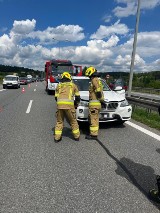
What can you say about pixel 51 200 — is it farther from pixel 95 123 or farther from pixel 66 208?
pixel 95 123

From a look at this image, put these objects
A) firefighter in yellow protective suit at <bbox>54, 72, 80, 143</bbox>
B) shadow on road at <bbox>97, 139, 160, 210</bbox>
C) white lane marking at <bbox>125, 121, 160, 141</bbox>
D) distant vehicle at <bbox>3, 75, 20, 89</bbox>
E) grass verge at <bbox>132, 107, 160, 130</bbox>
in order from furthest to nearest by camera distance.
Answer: distant vehicle at <bbox>3, 75, 20, 89</bbox> < grass verge at <bbox>132, 107, 160, 130</bbox> < white lane marking at <bbox>125, 121, 160, 141</bbox> < firefighter in yellow protective suit at <bbox>54, 72, 80, 143</bbox> < shadow on road at <bbox>97, 139, 160, 210</bbox>

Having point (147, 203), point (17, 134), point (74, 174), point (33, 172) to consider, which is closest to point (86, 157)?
point (74, 174)

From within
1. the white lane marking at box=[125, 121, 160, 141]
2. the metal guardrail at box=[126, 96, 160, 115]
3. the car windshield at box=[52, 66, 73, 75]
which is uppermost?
the car windshield at box=[52, 66, 73, 75]

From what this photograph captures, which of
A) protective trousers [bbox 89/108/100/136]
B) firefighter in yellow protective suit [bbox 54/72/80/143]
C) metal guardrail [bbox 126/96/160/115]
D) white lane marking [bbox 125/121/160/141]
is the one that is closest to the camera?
firefighter in yellow protective suit [bbox 54/72/80/143]

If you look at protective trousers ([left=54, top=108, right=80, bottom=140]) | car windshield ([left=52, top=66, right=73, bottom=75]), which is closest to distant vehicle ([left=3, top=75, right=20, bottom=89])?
car windshield ([left=52, top=66, right=73, bottom=75])

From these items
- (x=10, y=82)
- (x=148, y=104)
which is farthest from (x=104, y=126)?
(x=10, y=82)

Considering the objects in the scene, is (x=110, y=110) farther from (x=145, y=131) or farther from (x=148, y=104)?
(x=148, y=104)

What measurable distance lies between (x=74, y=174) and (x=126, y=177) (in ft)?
2.83

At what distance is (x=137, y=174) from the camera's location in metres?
4.23

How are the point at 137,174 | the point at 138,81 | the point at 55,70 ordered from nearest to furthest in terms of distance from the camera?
1. the point at 137,174
2. the point at 55,70
3. the point at 138,81

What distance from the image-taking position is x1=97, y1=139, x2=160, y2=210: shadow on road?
379 cm

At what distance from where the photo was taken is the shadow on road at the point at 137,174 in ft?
12.4

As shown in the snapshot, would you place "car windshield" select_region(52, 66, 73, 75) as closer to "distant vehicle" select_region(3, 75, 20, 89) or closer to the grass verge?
the grass verge

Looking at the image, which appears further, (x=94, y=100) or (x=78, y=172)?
(x=94, y=100)
